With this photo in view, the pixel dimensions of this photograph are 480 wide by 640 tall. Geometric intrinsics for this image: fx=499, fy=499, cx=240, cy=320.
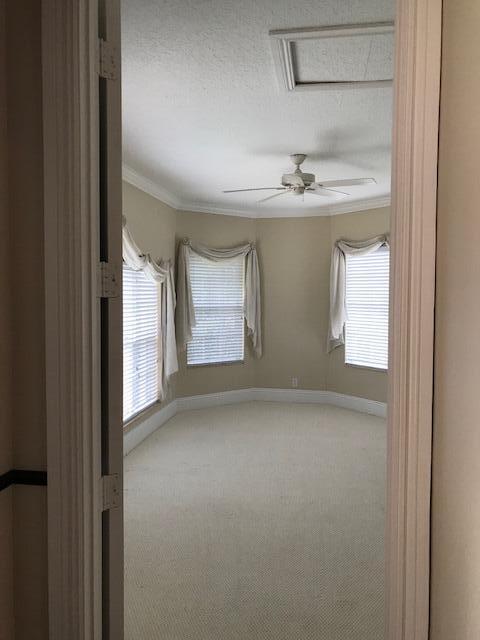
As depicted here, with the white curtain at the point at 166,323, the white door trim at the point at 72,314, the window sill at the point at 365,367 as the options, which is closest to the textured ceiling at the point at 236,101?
the white door trim at the point at 72,314

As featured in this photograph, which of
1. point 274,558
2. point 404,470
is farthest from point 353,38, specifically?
point 274,558

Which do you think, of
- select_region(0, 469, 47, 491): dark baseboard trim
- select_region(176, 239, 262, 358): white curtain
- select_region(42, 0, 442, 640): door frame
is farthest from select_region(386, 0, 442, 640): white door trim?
select_region(176, 239, 262, 358): white curtain

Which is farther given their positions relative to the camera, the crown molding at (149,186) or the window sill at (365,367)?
the window sill at (365,367)

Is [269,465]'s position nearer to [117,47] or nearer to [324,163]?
[324,163]

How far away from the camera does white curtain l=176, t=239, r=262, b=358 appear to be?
6.25m

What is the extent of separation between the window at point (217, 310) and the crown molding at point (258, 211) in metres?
0.63

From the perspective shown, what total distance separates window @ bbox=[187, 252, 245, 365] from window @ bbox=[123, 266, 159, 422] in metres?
1.01

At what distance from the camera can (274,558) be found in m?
2.96

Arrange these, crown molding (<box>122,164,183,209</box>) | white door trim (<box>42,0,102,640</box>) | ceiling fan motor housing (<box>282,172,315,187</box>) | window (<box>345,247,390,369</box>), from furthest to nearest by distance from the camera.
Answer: window (<box>345,247,390,369</box>) < crown molding (<box>122,164,183,209</box>) < ceiling fan motor housing (<box>282,172,315,187</box>) < white door trim (<box>42,0,102,640</box>)

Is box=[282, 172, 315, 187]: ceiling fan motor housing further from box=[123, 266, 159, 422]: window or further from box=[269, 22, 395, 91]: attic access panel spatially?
box=[123, 266, 159, 422]: window

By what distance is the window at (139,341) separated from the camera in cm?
489

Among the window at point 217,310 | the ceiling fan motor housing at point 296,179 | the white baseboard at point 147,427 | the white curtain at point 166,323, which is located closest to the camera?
the ceiling fan motor housing at point 296,179

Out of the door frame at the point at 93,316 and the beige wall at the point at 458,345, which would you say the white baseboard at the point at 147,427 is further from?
the beige wall at the point at 458,345

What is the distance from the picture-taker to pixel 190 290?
6.29m
